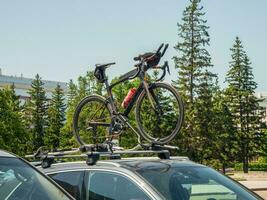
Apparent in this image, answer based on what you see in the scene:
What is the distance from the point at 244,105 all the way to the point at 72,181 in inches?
3171

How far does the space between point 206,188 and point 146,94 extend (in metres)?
3.11

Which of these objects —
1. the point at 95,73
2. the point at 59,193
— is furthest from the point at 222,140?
the point at 59,193

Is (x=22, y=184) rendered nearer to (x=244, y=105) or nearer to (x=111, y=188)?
(x=111, y=188)

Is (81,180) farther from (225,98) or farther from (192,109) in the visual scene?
(225,98)

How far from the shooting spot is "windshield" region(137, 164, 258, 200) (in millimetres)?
5535

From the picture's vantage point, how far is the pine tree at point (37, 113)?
7925 centimetres

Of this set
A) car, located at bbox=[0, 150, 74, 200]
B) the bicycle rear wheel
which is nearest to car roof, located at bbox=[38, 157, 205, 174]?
car, located at bbox=[0, 150, 74, 200]

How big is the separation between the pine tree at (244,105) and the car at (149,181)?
257ft

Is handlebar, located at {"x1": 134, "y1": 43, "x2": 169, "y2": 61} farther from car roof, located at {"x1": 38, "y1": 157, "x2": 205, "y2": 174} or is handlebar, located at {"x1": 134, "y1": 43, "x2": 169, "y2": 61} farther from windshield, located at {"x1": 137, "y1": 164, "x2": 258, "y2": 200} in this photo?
windshield, located at {"x1": 137, "y1": 164, "x2": 258, "y2": 200}

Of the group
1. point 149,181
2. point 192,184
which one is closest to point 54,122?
point 192,184

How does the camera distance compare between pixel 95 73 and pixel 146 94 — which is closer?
pixel 146 94

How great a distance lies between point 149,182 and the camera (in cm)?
552

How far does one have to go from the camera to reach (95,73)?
30.8 ft

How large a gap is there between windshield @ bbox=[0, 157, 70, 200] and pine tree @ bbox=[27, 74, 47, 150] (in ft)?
245
